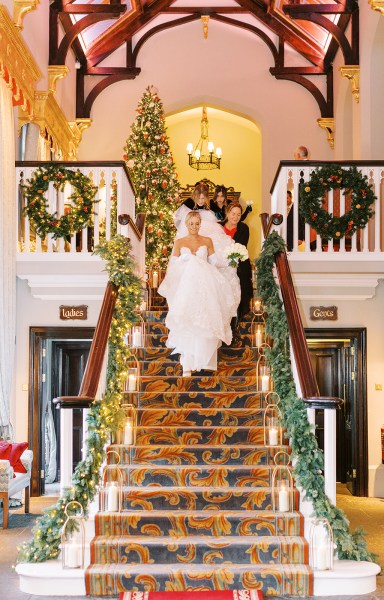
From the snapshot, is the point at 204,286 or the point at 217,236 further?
the point at 217,236

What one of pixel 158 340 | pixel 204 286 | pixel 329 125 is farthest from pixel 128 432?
pixel 329 125

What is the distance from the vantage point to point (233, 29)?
1589 cm

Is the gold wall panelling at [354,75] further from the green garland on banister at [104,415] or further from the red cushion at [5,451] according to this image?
the red cushion at [5,451]

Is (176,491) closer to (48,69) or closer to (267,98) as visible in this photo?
Result: (48,69)

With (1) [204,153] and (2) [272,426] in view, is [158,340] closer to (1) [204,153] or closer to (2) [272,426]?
(2) [272,426]

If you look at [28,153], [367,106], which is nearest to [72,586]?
[28,153]

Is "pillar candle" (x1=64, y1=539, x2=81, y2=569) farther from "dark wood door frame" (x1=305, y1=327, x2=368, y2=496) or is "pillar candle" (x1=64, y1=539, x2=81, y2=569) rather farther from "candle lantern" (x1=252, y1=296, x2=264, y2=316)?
"dark wood door frame" (x1=305, y1=327, x2=368, y2=496)

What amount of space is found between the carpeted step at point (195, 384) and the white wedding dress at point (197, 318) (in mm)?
117

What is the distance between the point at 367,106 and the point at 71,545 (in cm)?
890

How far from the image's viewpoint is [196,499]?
6.73 meters

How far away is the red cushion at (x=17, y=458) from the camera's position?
9094 mm

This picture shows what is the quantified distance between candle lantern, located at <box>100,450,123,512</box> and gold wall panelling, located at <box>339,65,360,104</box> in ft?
27.0

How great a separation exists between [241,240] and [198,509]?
13.4 ft

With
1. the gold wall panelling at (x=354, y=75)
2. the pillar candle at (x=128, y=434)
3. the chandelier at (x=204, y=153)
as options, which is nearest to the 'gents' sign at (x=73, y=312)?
the pillar candle at (x=128, y=434)
